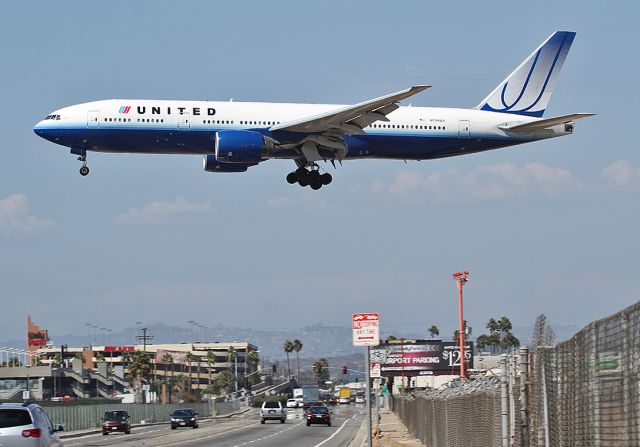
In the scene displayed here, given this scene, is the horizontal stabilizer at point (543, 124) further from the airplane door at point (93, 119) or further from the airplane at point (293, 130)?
the airplane door at point (93, 119)

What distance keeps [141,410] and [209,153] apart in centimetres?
4298

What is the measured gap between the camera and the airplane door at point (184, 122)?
4541 centimetres

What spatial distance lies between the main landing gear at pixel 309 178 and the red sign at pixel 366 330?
100ft

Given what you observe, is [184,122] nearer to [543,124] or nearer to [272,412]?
[543,124]

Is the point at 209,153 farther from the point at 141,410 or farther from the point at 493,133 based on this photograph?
the point at 141,410

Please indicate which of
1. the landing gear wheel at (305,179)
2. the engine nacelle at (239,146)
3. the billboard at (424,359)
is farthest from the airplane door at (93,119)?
the billboard at (424,359)

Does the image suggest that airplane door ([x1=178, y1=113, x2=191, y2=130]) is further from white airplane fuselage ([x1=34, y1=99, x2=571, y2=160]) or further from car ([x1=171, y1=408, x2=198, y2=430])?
car ([x1=171, y1=408, x2=198, y2=430])

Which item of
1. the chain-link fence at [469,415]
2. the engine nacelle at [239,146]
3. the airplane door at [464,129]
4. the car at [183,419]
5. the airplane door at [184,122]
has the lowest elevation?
the car at [183,419]

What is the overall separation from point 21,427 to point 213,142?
30.1 metres

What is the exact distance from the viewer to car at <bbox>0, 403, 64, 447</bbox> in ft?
54.6

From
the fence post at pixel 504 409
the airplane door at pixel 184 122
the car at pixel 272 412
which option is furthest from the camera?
the car at pixel 272 412

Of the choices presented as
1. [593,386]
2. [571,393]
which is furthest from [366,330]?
[593,386]

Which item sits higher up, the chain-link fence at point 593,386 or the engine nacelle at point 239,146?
the engine nacelle at point 239,146

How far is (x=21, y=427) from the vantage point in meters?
16.9
